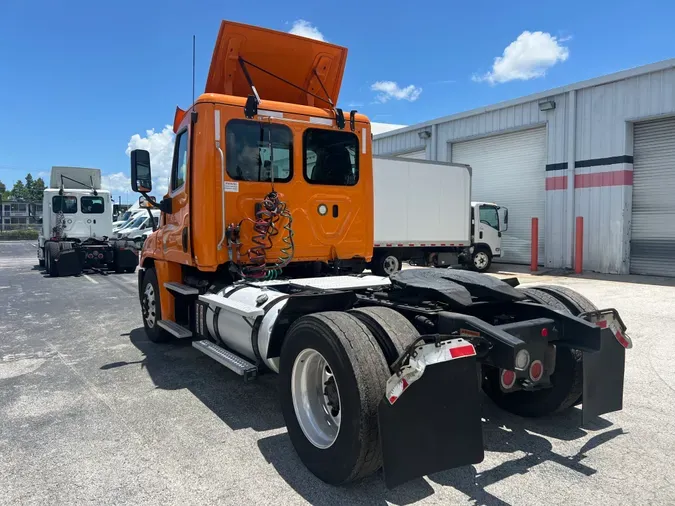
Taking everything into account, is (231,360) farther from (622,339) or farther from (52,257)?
(52,257)

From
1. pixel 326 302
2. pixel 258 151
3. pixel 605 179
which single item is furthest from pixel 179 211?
pixel 605 179

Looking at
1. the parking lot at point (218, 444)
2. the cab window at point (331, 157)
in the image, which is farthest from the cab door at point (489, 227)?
the cab window at point (331, 157)

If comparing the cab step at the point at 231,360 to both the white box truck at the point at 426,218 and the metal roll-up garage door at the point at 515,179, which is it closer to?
the white box truck at the point at 426,218

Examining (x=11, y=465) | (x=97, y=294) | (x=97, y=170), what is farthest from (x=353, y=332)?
(x=97, y=170)

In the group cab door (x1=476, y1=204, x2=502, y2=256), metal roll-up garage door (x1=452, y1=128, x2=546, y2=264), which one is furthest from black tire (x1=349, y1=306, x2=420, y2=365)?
metal roll-up garage door (x1=452, y1=128, x2=546, y2=264)

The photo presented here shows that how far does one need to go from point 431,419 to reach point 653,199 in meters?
15.6

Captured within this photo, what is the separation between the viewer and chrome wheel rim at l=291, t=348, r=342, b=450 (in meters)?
3.31

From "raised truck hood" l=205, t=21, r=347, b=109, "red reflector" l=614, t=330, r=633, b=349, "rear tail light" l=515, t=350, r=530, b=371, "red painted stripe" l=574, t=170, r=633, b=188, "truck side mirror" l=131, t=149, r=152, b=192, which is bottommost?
"rear tail light" l=515, t=350, r=530, b=371

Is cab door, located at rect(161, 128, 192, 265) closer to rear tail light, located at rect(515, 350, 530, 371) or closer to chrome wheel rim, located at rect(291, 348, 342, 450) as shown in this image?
chrome wheel rim, located at rect(291, 348, 342, 450)

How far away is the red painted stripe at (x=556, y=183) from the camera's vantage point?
56.3 feet

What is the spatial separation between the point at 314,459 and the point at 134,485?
1.10 meters

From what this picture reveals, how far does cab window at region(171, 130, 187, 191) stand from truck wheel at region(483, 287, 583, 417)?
3731 mm

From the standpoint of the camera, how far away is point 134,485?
311 cm

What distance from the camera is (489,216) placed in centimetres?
1781
